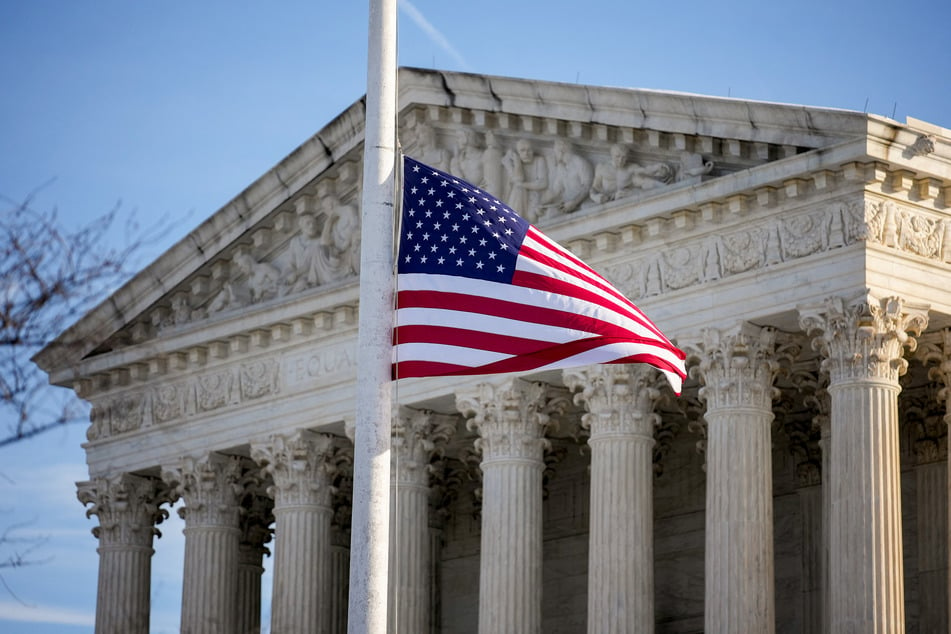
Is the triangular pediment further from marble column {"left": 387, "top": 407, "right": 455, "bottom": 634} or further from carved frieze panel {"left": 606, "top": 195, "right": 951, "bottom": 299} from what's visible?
marble column {"left": 387, "top": 407, "right": 455, "bottom": 634}

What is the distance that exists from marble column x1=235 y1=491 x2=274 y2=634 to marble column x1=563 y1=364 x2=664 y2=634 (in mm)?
15957

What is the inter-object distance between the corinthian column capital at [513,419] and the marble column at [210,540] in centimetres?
940

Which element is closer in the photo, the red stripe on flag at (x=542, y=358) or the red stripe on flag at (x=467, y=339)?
the red stripe on flag at (x=467, y=339)

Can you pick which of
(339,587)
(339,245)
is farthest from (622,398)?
(339,587)

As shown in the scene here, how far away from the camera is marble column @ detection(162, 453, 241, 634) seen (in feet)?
171

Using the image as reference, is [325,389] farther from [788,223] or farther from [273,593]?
[788,223]

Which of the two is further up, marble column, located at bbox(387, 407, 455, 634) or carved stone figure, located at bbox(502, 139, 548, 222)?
carved stone figure, located at bbox(502, 139, 548, 222)

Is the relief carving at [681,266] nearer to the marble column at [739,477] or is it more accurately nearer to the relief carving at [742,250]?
the relief carving at [742,250]

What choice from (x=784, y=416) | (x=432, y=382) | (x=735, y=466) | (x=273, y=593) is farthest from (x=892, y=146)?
(x=273, y=593)

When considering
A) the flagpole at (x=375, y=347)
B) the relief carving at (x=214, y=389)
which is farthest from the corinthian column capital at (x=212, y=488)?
the flagpole at (x=375, y=347)

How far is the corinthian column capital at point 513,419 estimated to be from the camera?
45562 mm

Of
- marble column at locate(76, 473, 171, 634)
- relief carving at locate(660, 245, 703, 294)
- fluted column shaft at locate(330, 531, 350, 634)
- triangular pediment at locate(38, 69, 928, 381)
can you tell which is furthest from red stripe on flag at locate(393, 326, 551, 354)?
marble column at locate(76, 473, 171, 634)

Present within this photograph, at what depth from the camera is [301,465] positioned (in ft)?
165

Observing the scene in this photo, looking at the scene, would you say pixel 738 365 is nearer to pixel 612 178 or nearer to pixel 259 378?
pixel 612 178
